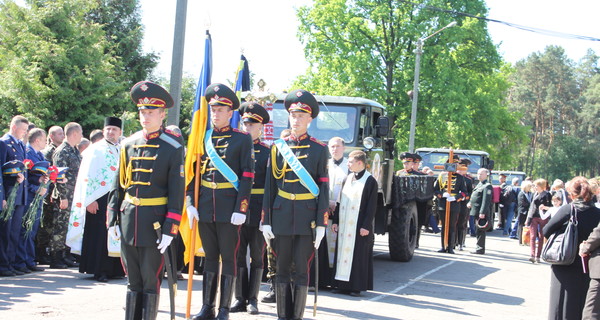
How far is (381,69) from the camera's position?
31.2 meters

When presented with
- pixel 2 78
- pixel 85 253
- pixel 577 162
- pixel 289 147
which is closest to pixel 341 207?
pixel 289 147

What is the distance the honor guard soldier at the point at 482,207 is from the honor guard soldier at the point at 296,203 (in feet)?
30.4

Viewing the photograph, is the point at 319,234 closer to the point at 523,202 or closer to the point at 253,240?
the point at 253,240

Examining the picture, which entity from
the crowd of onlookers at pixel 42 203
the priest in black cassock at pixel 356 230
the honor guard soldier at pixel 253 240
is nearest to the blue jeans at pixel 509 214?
the priest in black cassock at pixel 356 230

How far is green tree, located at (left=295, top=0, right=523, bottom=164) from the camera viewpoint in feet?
98.5

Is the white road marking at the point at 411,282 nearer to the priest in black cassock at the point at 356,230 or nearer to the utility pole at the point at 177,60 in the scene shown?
the priest in black cassock at the point at 356,230

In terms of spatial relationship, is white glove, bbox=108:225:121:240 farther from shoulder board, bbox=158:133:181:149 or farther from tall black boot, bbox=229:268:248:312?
tall black boot, bbox=229:268:248:312

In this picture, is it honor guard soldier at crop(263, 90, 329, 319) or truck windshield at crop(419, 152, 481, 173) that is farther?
truck windshield at crop(419, 152, 481, 173)

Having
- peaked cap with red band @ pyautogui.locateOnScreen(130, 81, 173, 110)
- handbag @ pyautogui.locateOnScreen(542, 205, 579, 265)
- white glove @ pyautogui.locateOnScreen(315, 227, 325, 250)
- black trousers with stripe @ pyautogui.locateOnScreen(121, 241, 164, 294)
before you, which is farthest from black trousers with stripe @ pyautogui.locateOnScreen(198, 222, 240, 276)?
handbag @ pyautogui.locateOnScreen(542, 205, 579, 265)

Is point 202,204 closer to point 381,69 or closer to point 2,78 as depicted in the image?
point 2,78

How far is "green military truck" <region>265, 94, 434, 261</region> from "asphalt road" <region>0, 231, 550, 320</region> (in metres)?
0.91

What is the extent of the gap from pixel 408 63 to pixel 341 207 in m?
22.6

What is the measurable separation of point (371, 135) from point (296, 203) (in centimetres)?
482

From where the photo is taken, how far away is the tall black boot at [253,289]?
6.99 meters
